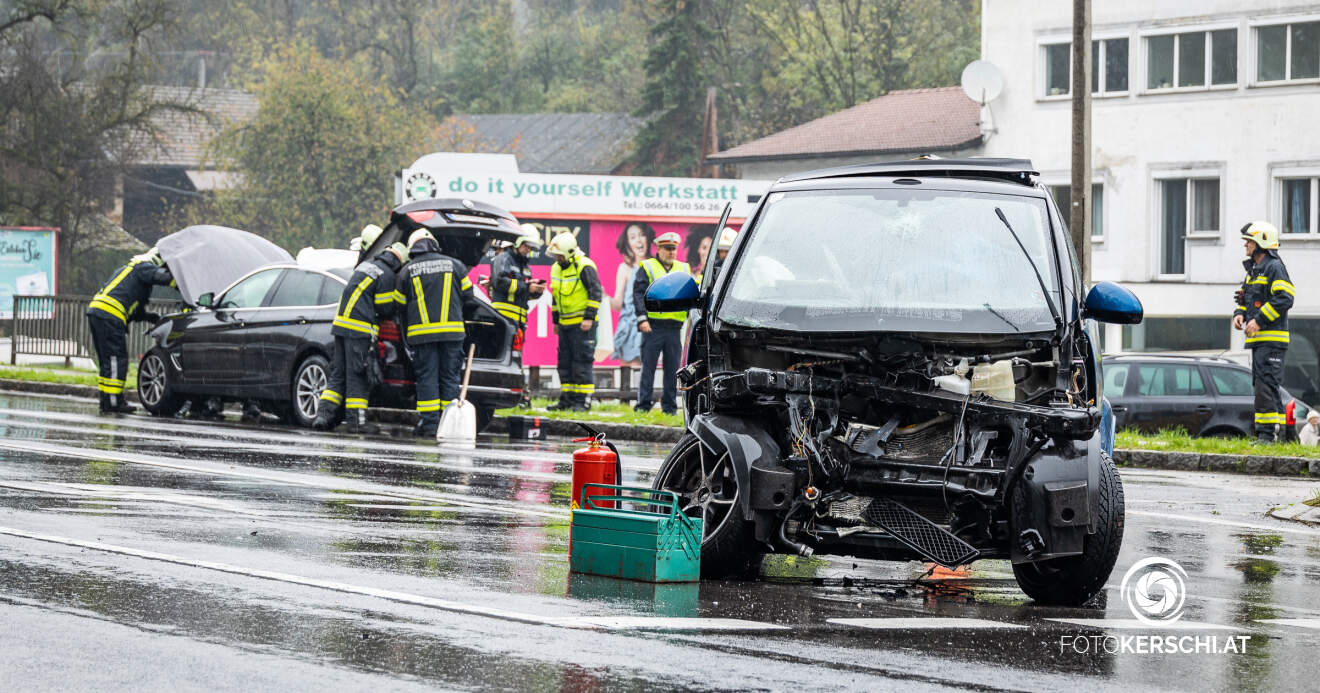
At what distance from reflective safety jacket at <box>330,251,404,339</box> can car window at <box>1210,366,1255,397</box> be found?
10.8 meters

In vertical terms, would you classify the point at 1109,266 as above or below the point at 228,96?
below

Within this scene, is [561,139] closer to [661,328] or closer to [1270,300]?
[661,328]

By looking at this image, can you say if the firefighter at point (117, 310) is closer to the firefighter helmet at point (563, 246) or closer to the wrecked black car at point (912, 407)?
the firefighter helmet at point (563, 246)

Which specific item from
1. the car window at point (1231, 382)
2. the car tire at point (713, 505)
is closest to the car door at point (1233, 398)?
the car window at point (1231, 382)

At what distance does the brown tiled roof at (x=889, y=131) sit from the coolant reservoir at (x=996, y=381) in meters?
38.0

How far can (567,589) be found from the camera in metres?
7.61

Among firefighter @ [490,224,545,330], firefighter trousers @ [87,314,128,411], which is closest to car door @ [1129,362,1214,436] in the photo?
firefighter @ [490,224,545,330]

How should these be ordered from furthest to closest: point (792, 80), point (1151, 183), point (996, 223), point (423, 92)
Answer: point (423, 92) < point (792, 80) < point (1151, 183) < point (996, 223)

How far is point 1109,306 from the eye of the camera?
8.38 metres

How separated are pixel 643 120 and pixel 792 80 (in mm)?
6332

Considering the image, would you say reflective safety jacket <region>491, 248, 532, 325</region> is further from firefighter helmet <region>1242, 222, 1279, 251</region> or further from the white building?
the white building

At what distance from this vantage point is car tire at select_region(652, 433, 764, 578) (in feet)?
26.3

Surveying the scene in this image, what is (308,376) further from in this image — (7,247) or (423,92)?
(423,92)

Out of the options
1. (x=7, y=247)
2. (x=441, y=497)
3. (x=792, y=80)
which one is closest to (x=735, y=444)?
(x=441, y=497)
